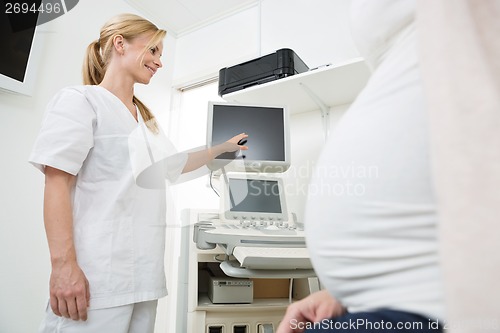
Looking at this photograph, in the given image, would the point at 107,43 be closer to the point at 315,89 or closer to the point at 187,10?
the point at 315,89

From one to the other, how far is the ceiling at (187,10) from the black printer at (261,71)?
83cm

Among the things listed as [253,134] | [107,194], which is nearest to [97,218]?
[107,194]

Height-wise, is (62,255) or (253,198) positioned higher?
(253,198)

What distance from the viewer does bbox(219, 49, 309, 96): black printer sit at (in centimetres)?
147

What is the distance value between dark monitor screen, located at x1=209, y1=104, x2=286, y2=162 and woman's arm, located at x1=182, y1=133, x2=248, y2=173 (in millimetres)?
25

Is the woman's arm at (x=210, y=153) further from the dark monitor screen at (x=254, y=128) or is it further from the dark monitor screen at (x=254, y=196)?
the dark monitor screen at (x=254, y=196)

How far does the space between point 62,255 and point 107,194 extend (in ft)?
0.61

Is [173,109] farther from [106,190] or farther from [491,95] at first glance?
[491,95]

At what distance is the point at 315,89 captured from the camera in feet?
4.88

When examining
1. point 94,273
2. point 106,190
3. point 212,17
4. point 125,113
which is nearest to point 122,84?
point 125,113

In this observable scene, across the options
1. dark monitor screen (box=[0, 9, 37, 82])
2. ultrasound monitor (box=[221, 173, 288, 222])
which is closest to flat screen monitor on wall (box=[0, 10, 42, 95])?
dark monitor screen (box=[0, 9, 37, 82])

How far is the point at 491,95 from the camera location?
282mm

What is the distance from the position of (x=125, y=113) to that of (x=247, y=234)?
1.79 feet

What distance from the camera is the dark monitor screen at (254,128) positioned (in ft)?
4.50
